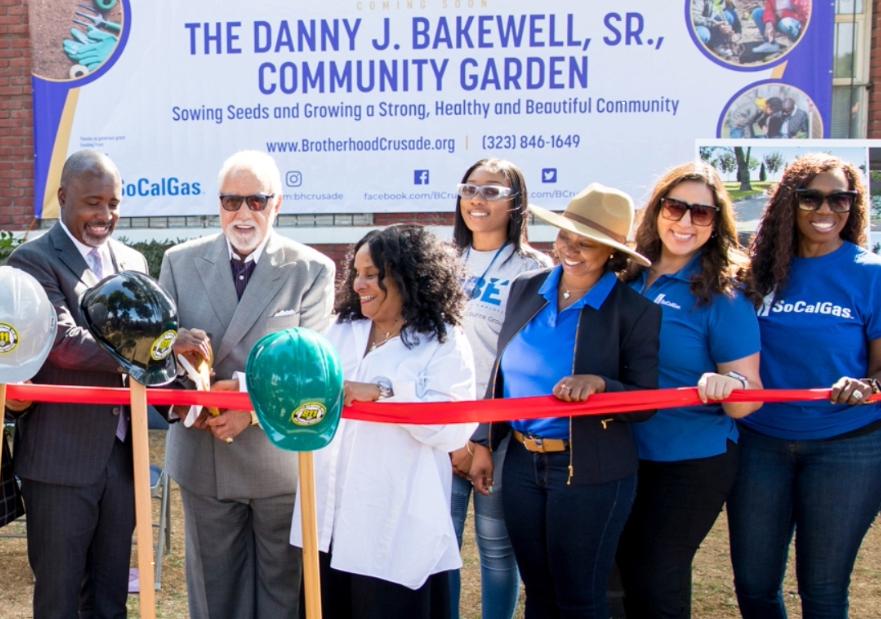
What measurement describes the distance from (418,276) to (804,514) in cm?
151

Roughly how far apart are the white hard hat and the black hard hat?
19cm

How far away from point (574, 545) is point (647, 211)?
115 centimetres

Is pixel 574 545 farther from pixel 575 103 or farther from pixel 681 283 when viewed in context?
pixel 575 103

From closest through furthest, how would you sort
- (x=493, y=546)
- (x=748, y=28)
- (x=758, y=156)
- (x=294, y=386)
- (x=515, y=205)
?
(x=294, y=386), (x=493, y=546), (x=515, y=205), (x=758, y=156), (x=748, y=28)

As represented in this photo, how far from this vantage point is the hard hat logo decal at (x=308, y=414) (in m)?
2.34

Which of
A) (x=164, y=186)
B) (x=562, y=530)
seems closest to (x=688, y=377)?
(x=562, y=530)

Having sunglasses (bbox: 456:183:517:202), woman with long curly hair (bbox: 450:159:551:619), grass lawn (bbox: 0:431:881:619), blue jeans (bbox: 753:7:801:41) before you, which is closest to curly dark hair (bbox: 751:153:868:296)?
woman with long curly hair (bbox: 450:159:551:619)

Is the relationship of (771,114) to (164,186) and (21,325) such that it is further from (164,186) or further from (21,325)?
(21,325)

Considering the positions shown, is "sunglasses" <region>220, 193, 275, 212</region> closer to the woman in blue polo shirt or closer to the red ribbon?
the red ribbon

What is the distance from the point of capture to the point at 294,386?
2.33 m

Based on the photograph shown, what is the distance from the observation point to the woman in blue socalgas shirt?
10.4ft

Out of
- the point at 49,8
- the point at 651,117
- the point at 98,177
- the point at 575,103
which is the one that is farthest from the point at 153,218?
the point at 98,177

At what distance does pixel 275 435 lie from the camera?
2402 mm

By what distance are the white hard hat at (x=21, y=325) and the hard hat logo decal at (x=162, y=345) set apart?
0.37 meters
